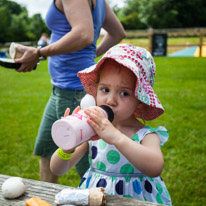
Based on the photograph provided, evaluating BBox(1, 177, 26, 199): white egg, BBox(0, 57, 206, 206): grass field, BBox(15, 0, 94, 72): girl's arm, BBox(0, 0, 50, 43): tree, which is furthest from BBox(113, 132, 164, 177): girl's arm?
BBox(0, 0, 50, 43): tree

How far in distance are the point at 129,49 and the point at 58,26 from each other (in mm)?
778

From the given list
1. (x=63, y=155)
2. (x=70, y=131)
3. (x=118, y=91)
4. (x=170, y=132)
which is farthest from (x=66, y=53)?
(x=170, y=132)

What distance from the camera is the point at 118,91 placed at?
148 cm

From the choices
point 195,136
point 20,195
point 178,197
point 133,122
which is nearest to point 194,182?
point 178,197

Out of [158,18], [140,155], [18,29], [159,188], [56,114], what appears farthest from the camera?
[158,18]

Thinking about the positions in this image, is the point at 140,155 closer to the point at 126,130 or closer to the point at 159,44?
the point at 126,130

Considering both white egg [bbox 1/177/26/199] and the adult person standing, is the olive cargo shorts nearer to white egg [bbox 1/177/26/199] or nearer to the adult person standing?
the adult person standing

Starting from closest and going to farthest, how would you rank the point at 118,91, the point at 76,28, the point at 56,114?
the point at 118,91
the point at 76,28
the point at 56,114

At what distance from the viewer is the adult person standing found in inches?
74.2

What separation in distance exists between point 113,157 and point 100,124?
48 cm

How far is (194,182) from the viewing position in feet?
10.2

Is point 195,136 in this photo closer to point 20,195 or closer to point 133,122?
point 133,122

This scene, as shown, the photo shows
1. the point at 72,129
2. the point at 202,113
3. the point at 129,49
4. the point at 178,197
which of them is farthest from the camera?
the point at 202,113

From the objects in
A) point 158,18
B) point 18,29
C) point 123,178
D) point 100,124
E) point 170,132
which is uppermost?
point 100,124
